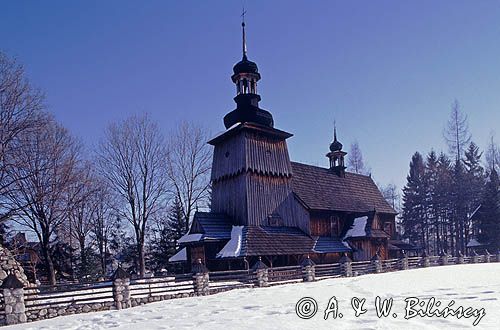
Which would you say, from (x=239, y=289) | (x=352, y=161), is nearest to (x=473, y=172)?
(x=352, y=161)

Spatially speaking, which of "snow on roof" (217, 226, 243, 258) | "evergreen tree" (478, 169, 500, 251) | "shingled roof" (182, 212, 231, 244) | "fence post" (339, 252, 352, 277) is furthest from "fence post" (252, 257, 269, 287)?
"evergreen tree" (478, 169, 500, 251)

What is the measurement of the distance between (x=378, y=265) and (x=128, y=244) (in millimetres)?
24966

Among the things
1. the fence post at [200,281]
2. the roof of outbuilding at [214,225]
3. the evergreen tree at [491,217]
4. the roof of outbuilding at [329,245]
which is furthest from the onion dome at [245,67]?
the evergreen tree at [491,217]

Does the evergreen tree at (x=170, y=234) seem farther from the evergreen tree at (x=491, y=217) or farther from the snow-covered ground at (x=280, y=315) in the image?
the evergreen tree at (x=491, y=217)

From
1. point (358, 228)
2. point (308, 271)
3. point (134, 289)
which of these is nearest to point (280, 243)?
point (308, 271)

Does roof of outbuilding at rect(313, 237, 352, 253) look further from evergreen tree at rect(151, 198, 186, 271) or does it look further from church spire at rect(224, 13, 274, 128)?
evergreen tree at rect(151, 198, 186, 271)

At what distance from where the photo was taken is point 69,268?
31.9 m

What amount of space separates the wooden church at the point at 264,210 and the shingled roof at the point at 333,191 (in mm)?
116

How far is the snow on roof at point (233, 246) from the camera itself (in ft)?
74.8

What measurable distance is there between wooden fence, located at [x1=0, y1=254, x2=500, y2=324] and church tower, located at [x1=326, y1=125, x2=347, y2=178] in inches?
451

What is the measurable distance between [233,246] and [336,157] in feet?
56.8

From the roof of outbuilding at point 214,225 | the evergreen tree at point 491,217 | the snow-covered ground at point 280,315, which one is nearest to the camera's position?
the snow-covered ground at point 280,315

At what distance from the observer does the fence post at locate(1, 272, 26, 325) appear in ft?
41.6

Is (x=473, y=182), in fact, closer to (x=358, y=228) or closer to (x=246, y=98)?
(x=358, y=228)
